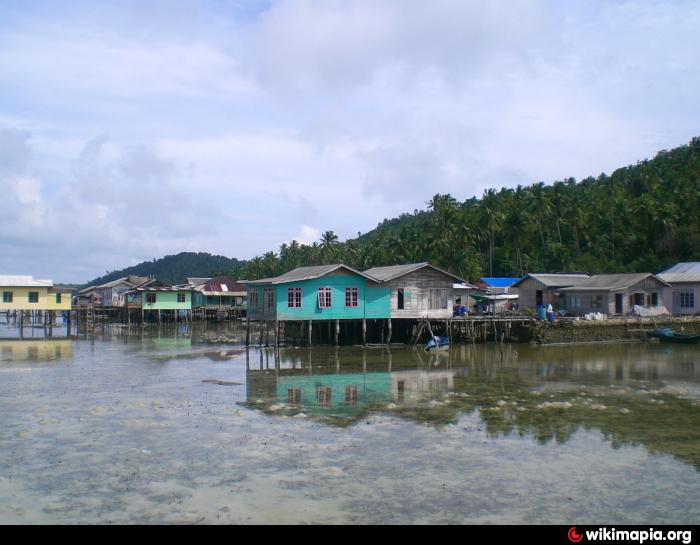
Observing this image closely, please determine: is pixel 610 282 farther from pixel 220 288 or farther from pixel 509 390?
pixel 220 288

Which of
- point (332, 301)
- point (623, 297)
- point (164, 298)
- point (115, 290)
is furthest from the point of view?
point (115, 290)

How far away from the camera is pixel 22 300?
47.7 m

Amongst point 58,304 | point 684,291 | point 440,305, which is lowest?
point 440,305

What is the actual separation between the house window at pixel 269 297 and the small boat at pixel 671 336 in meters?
25.1

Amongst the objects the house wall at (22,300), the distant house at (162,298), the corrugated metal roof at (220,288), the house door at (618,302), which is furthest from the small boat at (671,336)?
the corrugated metal roof at (220,288)

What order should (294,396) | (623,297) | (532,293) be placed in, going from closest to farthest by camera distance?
(294,396) → (623,297) → (532,293)

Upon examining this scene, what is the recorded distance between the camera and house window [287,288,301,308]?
38.5 meters

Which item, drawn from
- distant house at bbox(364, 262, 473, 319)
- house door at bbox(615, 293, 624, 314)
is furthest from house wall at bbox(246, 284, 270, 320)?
house door at bbox(615, 293, 624, 314)

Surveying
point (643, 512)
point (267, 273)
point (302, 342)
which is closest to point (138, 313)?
point (267, 273)

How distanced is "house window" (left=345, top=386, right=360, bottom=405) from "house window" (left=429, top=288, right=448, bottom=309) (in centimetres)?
1746

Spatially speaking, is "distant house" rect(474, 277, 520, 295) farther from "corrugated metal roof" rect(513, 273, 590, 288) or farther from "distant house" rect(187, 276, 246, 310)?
"distant house" rect(187, 276, 246, 310)

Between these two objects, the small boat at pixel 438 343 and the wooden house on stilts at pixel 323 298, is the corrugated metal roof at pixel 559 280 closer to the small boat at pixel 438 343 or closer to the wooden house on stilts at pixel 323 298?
the small boat at pixel 438 343

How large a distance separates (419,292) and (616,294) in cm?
1547

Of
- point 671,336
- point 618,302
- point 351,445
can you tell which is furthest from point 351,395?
point 618,302
